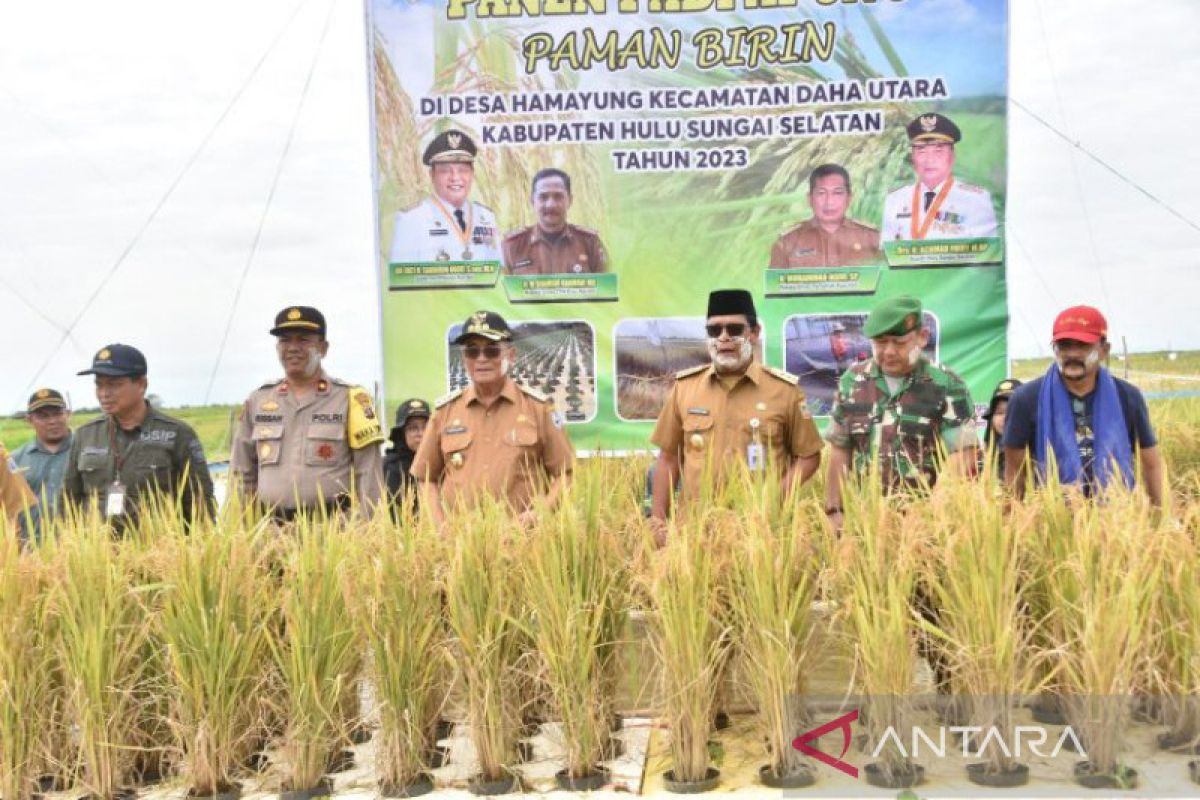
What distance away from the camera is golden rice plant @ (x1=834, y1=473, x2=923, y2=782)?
344 cm

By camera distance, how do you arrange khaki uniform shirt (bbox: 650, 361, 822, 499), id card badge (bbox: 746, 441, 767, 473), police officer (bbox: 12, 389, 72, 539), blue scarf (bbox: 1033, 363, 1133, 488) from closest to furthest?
blue scarf (bbox: 1033, 363, 1133, 488) → id card badge (bbox: 746, 441, 767, 473) → khaki uniform shirt (bbox: 650, 361, 822, 499) → police officer (bbox: 12, 389, 72, 539)

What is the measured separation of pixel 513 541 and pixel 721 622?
0.78 meters

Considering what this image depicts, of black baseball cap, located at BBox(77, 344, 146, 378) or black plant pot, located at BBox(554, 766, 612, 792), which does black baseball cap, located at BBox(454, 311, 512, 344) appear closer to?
black baseball cap, located at BBox(77, 344, 146, 378)

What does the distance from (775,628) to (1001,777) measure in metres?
0.77

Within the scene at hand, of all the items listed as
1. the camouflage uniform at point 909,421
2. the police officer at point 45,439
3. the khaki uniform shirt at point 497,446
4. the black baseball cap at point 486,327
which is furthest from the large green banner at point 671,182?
the camouflage uniform at point 909,421

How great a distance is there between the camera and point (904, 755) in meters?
3.44

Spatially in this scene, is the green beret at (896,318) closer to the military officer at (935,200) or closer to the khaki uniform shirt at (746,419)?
the khaki uniform shirt at (746,419)

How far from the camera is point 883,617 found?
3492mm

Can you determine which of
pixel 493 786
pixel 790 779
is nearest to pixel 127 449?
pixel 493 786

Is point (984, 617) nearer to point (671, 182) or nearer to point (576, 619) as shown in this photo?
point (576, 619)

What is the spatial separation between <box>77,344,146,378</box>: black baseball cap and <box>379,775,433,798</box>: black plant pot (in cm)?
258

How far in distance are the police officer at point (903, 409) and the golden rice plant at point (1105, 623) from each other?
3.34ft

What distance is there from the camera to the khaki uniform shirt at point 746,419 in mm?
4992

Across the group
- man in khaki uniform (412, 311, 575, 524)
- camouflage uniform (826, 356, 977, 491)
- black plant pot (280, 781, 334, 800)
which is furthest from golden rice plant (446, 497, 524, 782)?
camouflage uniform (826, 356, 977, 491)
